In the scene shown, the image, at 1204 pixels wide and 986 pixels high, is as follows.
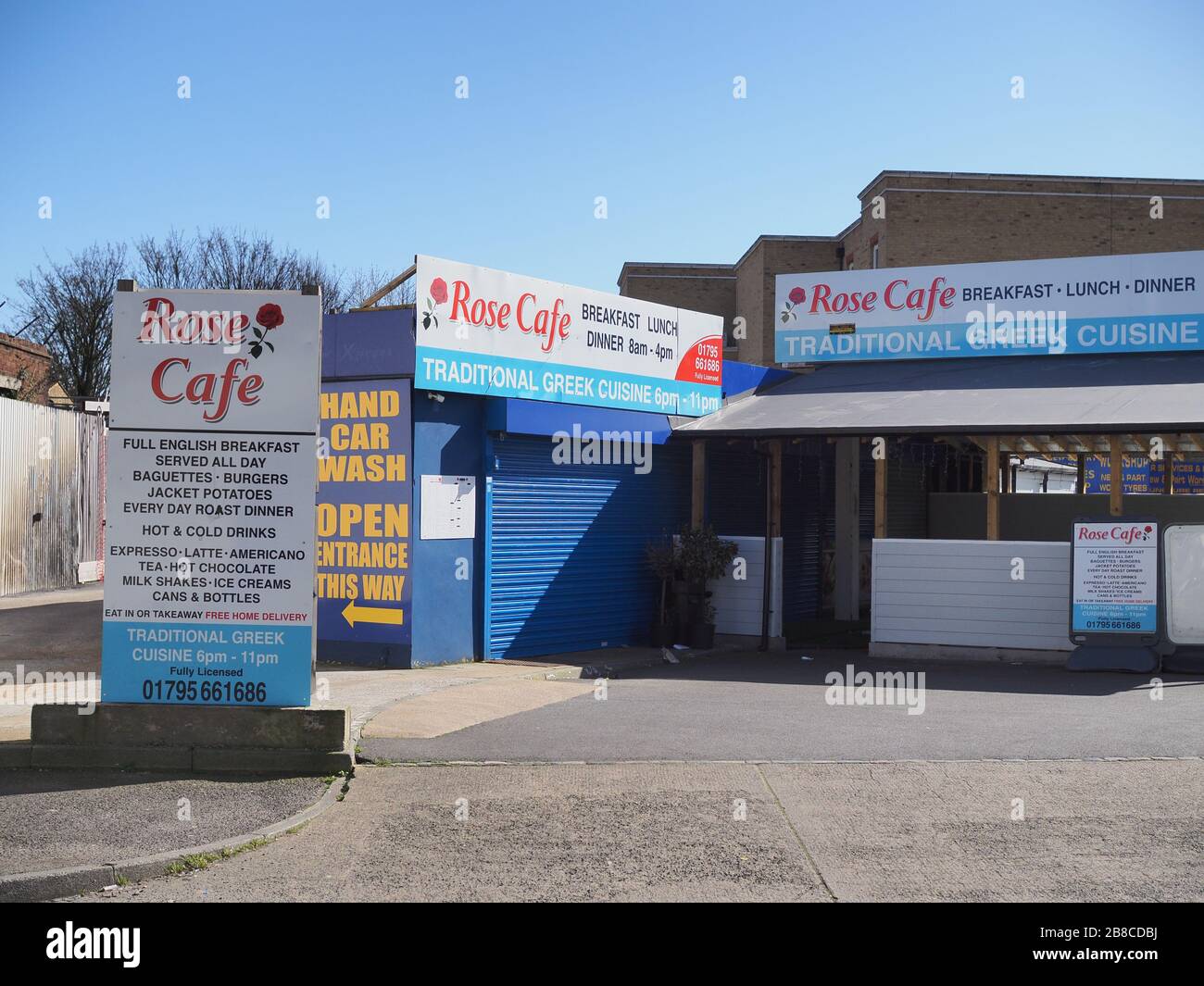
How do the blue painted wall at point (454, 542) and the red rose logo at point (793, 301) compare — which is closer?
the blue painted wall at point (454, 542)

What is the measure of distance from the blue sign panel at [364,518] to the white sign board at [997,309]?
908 centimetres

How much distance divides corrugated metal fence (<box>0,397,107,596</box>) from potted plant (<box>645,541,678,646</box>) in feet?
34.5

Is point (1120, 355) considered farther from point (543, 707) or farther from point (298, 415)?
point (298, 415)

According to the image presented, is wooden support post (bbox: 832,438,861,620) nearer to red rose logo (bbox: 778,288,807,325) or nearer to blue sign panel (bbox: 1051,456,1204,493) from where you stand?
red rose logo (bbox: 778,288,807,325)

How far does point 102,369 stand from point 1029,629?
37.7 meters

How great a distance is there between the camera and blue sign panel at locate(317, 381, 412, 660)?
550 inches

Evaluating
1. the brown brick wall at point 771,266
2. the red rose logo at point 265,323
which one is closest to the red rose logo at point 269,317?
the red rose logo at point 265,323

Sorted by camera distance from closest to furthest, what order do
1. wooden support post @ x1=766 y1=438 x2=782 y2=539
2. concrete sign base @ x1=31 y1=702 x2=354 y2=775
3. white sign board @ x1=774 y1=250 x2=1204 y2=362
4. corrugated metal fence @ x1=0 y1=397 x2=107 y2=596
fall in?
1. concrete sign base @ x1=31 y1=702 x2=354 y2=775
2. wooden support post @ x1=766 y1=438 x2=782 y2=539
3. white sign board @ x1=774 y1=250 x2=1204 y2=362
4. corrugated metal fence @ x1=0 y1=397 x2=107 y2=596

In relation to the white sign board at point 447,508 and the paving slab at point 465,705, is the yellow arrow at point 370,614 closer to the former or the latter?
the white sign board at point 447,508

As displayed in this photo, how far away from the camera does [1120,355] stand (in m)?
19.1

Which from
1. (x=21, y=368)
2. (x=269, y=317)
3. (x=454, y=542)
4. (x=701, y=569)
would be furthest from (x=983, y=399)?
(x=21, y=368)

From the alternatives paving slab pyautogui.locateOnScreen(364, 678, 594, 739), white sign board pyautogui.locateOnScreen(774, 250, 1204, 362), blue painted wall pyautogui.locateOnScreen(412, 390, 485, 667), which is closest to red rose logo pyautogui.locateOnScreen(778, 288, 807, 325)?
white sign board pyautogui.locateOnScreen(774, 250, 1204, 362)

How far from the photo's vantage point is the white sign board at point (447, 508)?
14.1 meters
